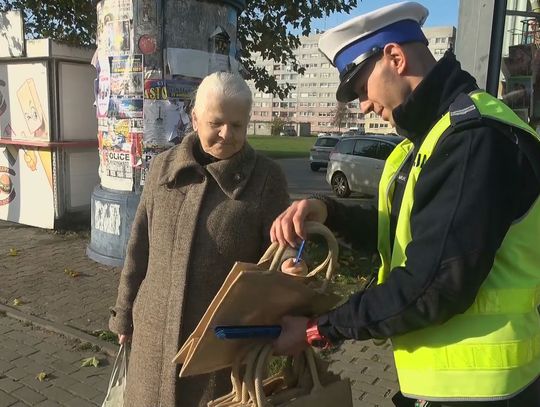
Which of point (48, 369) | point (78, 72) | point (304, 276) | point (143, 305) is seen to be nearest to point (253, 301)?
point (304, 276)

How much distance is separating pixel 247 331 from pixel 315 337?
22 cm

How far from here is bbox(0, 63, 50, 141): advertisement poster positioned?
7789 millimetres

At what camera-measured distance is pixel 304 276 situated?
5.67 feet

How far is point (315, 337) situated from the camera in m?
1.66

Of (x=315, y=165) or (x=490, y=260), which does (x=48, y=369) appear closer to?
(x=490, y=260)

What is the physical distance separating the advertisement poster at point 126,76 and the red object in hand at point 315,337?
4.63 m

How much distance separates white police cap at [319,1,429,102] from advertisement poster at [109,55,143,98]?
173 inches

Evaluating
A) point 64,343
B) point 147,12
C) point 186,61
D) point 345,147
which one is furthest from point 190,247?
point 345,147

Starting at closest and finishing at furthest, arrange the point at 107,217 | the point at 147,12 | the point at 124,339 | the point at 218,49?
the point at 124,339 < the point at 147,12 < the point at 218,49 < the point at 107,217

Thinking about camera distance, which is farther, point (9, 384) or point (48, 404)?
point (9, 384)

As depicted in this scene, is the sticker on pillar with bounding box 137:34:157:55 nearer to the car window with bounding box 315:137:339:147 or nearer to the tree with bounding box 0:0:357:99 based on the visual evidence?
the tree with bounding box 0:0:357:99

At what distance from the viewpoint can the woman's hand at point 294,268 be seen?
5.71 feet

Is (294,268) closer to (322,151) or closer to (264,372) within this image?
(264,372)

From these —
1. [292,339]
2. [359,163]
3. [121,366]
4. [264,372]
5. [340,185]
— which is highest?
[292,339]
